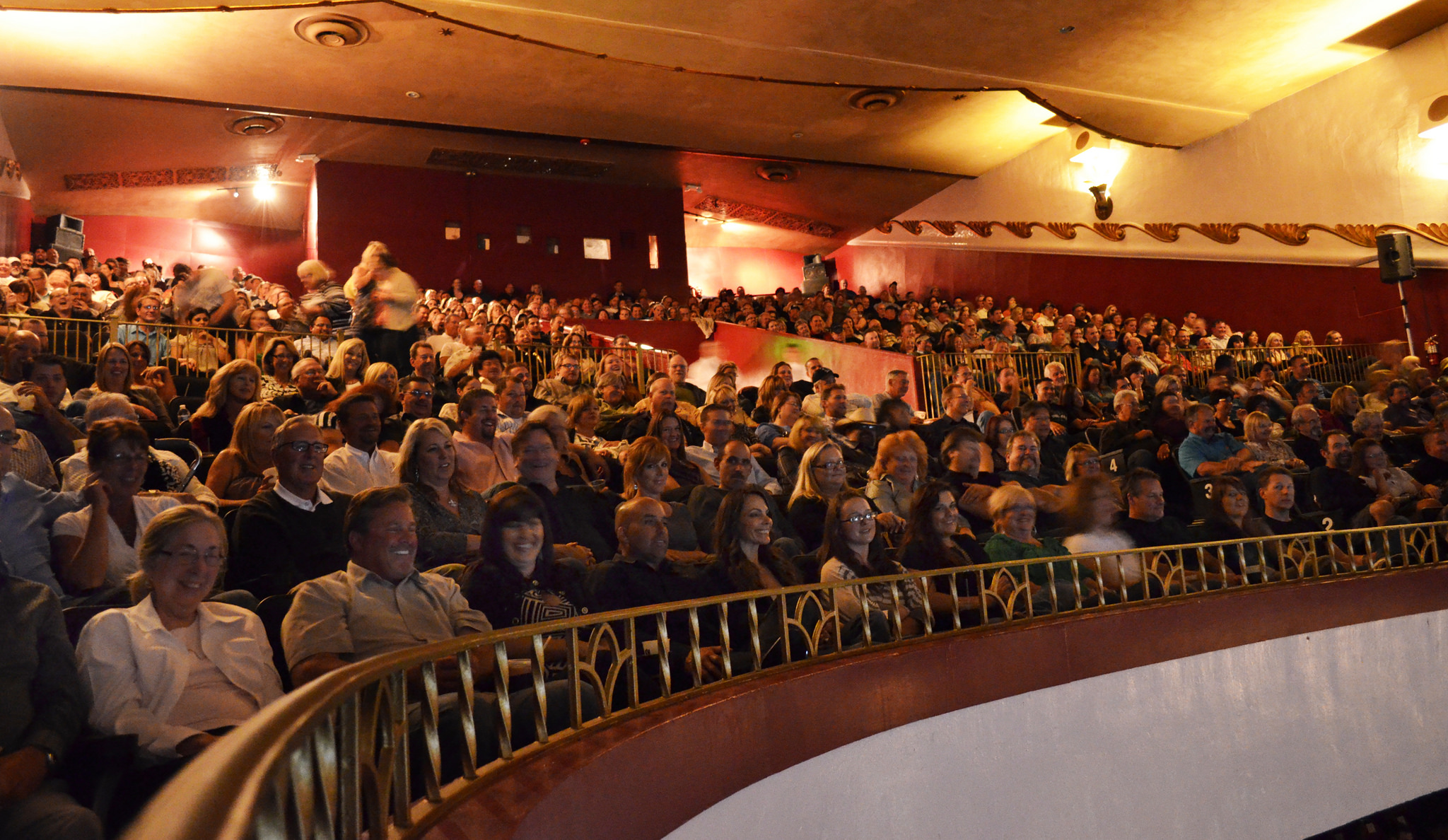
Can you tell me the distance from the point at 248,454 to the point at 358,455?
316mm

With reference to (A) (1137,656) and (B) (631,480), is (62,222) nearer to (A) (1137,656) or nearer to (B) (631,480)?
(B) (631,480)

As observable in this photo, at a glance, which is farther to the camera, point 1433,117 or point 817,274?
point 817,274

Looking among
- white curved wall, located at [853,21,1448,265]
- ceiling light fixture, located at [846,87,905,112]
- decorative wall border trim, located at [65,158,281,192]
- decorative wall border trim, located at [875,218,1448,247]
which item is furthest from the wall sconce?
decorative wall border trim, located at [65,158,281,192]

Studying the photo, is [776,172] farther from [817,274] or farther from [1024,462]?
[1024,462]

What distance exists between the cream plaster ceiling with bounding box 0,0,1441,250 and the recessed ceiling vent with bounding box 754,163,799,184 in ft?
2.16

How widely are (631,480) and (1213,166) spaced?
29.4 feet

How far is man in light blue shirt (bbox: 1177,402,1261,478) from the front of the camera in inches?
198

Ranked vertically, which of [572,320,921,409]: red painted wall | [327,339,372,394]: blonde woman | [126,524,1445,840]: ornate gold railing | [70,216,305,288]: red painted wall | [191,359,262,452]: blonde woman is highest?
[70,216,305,288]: red painted wall

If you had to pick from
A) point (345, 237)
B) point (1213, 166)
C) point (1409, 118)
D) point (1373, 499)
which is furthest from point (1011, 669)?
point (345, 237)

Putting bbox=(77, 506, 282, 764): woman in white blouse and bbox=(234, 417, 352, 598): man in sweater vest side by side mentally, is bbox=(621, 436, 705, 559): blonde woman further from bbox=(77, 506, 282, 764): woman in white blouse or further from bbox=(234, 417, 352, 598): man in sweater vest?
bbox=(77, 506, 282, 764): woman in white blouse

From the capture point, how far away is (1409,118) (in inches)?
341

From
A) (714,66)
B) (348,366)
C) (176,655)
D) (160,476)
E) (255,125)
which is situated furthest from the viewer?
(255,125)

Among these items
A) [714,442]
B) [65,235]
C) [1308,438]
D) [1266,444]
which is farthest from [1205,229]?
[65,235]

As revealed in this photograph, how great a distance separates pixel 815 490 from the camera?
3.48 meters
